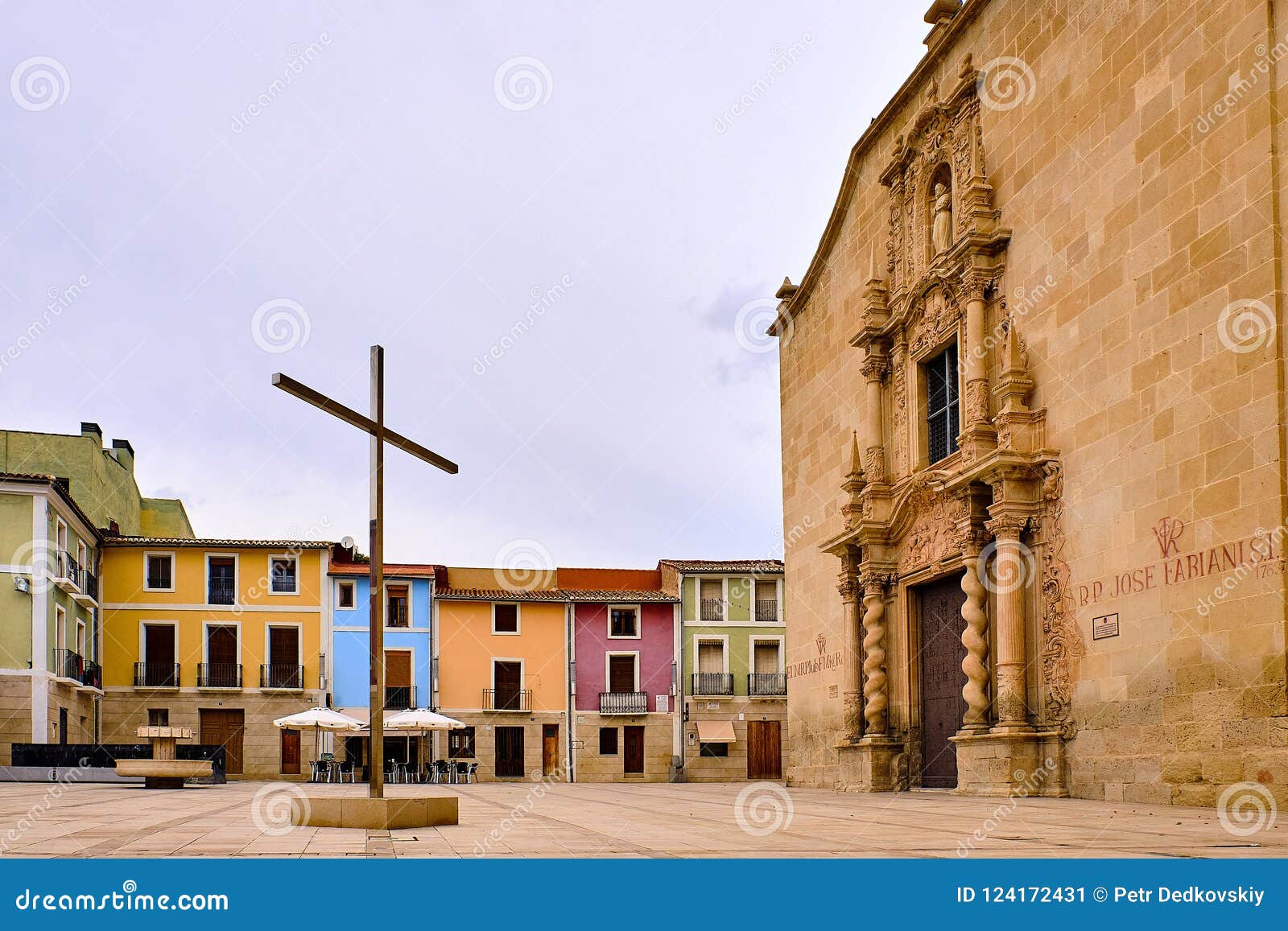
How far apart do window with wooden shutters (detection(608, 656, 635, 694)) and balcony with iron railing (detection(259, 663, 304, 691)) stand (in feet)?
32.5

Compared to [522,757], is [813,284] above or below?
above

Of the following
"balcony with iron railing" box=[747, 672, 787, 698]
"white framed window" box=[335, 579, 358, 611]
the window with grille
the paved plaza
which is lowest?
"balcony with iron railing" box=[747, 672, 787, 698]

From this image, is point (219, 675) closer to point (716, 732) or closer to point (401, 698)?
point (401, 698)

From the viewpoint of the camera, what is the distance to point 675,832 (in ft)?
26.6

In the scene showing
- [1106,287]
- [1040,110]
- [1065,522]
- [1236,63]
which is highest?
[1040,110]

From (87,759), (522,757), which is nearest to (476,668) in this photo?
(522,757)

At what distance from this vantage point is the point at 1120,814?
33.7ft

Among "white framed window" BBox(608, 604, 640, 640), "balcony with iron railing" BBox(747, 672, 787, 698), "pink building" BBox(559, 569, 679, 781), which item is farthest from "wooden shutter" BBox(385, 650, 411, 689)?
"balcony with iron railing" BBox(747, 672, 787, 698)

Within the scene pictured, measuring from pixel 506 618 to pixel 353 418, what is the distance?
118 feet

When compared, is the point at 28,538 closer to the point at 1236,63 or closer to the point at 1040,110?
the point at 1040,110

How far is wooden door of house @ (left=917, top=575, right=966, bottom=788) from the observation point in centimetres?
1716

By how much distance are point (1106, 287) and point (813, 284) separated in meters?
9.61

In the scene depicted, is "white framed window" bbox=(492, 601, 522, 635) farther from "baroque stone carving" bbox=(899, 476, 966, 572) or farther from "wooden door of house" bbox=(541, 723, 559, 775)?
"baroque stone carving" bbox=(899, 476, 966, 572)

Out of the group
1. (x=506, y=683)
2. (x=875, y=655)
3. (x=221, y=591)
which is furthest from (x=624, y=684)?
(x=875, y=655)
